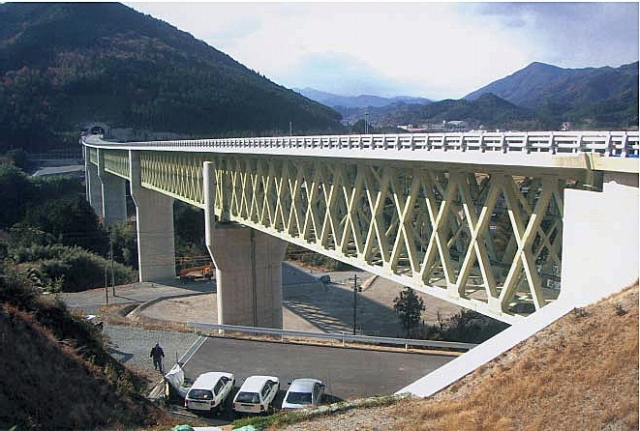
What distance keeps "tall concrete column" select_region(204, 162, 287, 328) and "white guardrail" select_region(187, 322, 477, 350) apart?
4581 mm

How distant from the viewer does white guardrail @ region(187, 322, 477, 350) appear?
75.2ft

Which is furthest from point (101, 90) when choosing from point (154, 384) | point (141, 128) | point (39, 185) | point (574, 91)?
point (154, 384)

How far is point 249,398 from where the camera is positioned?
58.1 ft

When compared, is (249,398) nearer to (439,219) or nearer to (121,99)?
(439,219)

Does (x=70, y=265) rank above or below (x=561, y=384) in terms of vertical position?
below

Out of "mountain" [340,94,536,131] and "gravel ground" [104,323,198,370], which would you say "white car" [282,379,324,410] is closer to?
"gravel ground" [104,323,198,370]

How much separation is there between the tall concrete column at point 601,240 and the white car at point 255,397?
30.6ft

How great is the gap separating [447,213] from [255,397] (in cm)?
769

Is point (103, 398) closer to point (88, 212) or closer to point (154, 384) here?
point (154, 384)

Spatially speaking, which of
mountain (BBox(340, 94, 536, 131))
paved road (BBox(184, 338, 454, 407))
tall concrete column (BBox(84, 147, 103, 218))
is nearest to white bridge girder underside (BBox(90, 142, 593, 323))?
paved road (BBox(184, 338, 454, 407))

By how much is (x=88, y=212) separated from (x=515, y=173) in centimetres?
5795

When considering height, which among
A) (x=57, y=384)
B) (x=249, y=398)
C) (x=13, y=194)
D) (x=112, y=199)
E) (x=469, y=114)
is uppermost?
(x=469, y=114)

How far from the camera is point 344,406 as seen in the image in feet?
40.2

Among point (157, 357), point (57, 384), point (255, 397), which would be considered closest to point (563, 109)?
point (157, 357)
